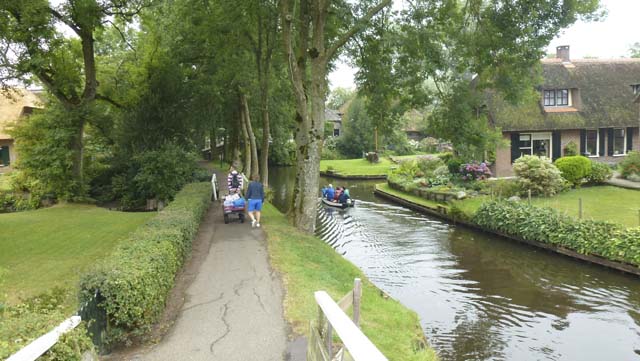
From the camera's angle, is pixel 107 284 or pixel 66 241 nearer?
pixel 107 284

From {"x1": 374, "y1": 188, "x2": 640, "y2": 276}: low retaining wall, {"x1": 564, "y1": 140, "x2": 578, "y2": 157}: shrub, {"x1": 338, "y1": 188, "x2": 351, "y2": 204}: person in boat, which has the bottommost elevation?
{"x1": 374, "y1": 188, "x2": 640, "y2": 276}: low retaining wall

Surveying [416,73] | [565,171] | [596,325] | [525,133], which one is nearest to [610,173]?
[565,171]

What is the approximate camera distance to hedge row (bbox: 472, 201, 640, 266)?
1700 cm

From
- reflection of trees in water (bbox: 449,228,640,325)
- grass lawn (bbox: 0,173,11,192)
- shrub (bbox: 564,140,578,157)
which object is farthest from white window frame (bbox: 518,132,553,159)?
grass lawn (bbox: 0,173,11,192)

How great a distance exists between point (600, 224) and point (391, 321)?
11.7 metres

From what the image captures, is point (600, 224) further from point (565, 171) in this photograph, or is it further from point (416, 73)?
point (565, 171)

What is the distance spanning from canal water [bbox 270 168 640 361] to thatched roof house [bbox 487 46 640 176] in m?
13.7

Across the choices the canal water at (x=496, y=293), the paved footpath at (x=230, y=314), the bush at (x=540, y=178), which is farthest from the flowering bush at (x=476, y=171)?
the paved footpath at (x=230, y=314)

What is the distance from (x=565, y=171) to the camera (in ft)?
94.0

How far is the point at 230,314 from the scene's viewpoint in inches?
372

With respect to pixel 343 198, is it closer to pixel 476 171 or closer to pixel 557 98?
pixel 476 171

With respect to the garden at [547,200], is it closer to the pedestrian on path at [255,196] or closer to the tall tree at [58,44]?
the pedestrian on path at [255,196]

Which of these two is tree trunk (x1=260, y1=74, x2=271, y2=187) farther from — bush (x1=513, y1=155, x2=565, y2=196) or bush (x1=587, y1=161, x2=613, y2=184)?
bush (x1=587, y1=161, x2=613, y2=184)

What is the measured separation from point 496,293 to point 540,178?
43.7 feet
